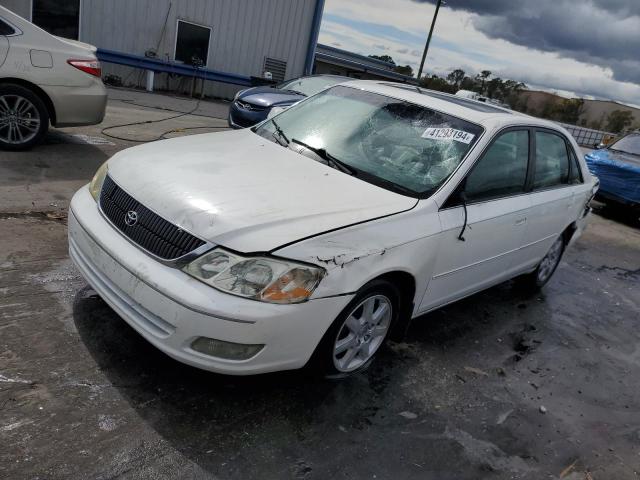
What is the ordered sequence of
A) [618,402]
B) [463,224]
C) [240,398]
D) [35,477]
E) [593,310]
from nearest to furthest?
[35,477] → [240,398] → [463,224] → [618,402] → [593,310]

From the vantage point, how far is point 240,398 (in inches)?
114

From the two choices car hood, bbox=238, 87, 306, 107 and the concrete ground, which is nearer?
the concrete ground

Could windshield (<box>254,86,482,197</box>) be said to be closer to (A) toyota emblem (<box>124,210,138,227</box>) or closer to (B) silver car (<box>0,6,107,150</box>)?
(A) toyota emblem (<box>124,210,138,227</box>)

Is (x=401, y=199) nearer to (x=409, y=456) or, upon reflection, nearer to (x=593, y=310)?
(x=409, y=456)

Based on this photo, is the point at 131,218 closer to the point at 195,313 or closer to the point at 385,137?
the point at 195,313

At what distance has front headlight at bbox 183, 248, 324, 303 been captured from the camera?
250cm

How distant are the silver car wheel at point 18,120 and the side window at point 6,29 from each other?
0.69 metres

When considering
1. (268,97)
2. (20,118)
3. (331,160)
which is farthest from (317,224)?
(268,97)

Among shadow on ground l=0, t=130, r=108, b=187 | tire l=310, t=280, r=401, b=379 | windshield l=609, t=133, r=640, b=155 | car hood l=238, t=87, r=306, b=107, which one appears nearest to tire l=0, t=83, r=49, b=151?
shadow on ground l=0, t=130, r=108, b=187

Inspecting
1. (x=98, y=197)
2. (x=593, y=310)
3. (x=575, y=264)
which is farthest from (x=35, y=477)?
(x=575, y=264)

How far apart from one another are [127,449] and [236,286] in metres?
0.89

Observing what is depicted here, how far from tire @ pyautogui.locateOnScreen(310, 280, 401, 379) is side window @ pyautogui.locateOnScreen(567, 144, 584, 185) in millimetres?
2683

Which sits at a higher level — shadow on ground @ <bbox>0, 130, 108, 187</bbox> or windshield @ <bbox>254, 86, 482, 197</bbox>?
windshield @ <bbox>254, 86, 482, 197</bbox>

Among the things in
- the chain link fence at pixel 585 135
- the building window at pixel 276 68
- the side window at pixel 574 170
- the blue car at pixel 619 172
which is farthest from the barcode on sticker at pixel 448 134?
the chain link fence at pixel 585 135
